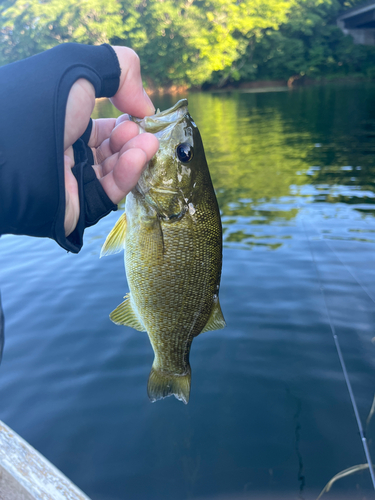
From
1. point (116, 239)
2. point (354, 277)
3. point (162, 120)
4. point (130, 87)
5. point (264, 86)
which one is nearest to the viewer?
point (130, 87)

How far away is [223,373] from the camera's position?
170 inches

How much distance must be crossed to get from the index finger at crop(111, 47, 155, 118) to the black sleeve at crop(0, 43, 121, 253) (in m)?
0.24

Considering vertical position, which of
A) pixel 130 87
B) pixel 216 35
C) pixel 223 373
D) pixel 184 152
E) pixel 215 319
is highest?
pixel 216 35

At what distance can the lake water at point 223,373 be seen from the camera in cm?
333

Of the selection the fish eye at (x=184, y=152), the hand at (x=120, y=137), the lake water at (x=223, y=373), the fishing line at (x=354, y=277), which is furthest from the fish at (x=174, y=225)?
the fishing line at (x=354, y=277)

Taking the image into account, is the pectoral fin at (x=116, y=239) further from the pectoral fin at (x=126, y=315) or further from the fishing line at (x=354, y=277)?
the fishing line at (x=354, y=277)

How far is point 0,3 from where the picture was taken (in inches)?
2140

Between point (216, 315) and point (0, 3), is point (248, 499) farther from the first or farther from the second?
point (0, 3)

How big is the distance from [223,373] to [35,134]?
3580 millimetres

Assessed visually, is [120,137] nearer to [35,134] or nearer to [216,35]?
[35,134]

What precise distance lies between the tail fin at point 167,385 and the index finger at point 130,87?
4.57 ft

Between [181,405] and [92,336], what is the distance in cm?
159

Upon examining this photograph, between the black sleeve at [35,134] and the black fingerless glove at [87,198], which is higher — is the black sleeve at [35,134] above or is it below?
above

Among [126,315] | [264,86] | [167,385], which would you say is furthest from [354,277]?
[264,86]
